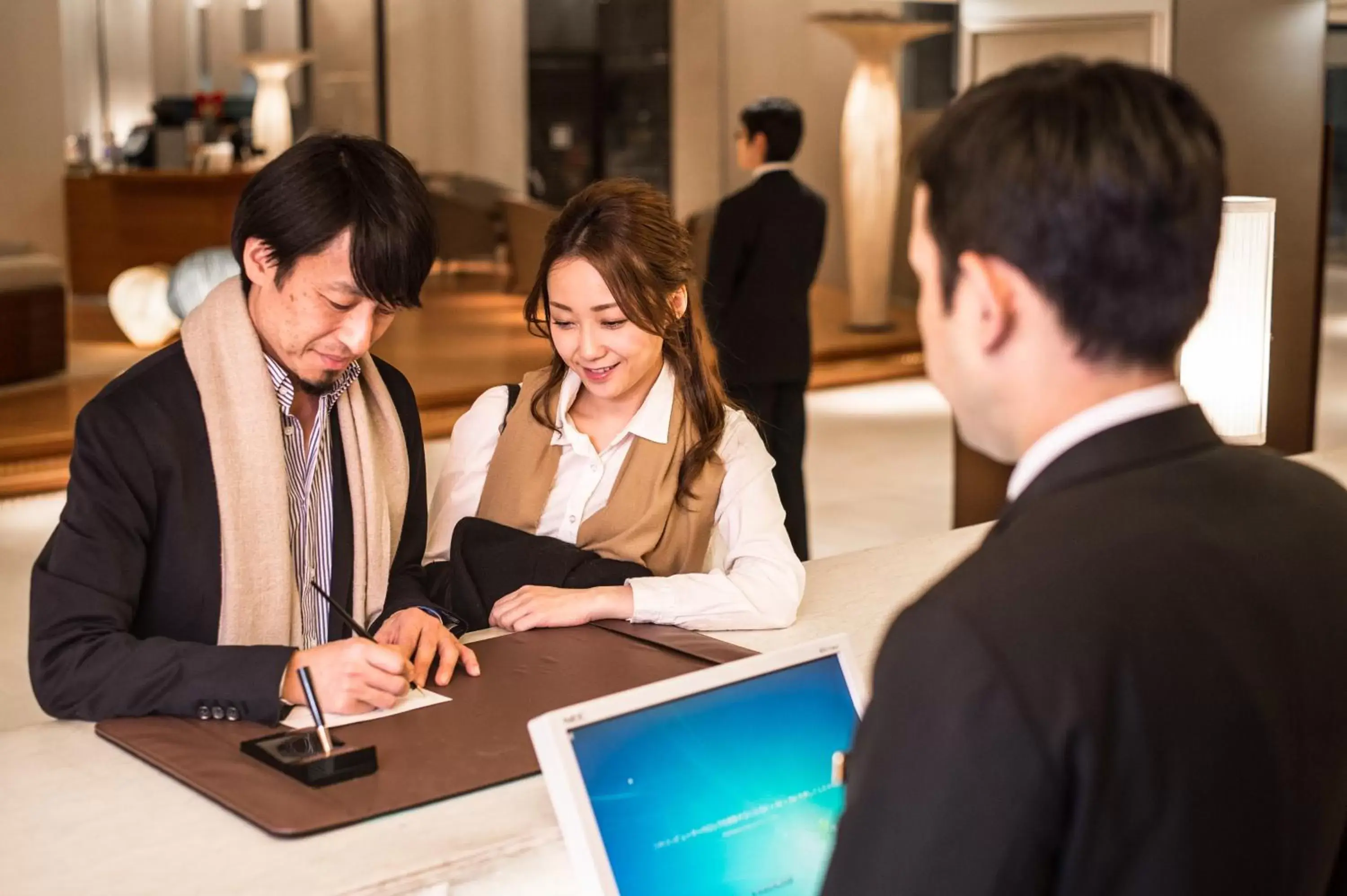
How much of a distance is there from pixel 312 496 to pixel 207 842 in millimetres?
787

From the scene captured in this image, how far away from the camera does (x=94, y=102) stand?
44.1 ft

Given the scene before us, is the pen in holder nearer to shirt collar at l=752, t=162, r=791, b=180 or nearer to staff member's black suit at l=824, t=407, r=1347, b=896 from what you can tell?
staff member's black suit at l=824, t=407, r=1347, b=896

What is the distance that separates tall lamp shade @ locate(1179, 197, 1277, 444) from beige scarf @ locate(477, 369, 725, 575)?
1128 mm

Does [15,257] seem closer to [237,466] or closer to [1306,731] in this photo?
[237,466]

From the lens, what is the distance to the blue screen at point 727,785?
49.4 inches

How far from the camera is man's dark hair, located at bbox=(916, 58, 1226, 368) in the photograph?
0.85 meters

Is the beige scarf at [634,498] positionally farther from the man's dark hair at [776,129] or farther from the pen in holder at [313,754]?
the man's dark hair at [776,129]

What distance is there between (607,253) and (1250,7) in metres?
3.64

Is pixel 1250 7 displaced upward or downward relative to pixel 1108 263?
upward

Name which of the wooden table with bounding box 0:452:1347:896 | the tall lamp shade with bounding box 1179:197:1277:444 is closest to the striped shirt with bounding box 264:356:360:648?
the wooden table with bounding box 0:452:1347:896

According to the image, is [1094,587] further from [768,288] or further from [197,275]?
[197,275]

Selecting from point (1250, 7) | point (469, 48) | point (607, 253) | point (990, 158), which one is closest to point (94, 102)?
point (469, 48)

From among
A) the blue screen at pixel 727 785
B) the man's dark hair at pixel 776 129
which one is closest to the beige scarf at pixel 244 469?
the blue screen at pixel 727 785

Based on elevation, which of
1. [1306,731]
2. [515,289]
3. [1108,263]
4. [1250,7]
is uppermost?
[1250,7]
